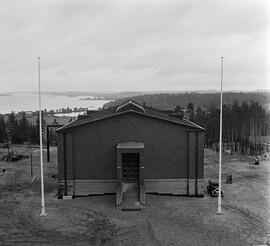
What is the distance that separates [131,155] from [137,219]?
6.86m

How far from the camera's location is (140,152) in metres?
27.2

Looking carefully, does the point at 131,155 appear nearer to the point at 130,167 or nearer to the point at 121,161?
the point at 130,167

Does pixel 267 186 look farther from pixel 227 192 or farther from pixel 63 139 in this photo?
pixel 63 139

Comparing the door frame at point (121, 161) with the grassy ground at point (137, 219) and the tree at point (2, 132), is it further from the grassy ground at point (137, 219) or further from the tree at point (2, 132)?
the tree at point (2, 132)

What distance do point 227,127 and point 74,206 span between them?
46.5 metres

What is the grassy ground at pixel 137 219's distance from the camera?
1986cm

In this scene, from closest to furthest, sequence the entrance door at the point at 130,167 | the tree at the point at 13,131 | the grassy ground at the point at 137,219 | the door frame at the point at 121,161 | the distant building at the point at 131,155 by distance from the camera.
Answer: the grassy ground at the point at 137,219 → the door frame at the point at 121,161 → the distant building at the point at 131,155 → the entrance door at the point at 130,167 → the tree at the point at 13,131

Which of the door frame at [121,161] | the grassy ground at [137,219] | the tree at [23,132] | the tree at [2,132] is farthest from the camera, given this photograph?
the tree at [23,132]

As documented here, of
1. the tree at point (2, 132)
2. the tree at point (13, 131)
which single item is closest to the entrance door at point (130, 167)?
the tree at point (2, 132)

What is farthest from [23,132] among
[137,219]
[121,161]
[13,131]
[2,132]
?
[137,219]

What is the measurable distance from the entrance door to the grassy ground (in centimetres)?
206

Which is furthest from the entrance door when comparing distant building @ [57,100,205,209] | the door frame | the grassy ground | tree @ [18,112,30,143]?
tree @ [18,112,30,143]

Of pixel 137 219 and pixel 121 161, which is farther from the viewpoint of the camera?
pixel 121 161

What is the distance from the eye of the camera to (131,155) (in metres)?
28.7
